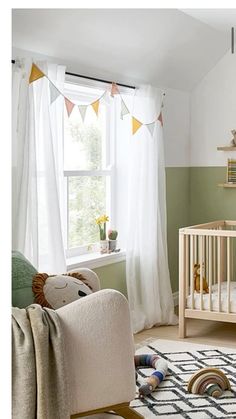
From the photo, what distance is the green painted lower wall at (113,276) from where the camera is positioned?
4.23 meters

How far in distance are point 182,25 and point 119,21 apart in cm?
67

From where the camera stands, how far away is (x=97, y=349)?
7.53 feet

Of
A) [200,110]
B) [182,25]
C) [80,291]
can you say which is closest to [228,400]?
[80,291]

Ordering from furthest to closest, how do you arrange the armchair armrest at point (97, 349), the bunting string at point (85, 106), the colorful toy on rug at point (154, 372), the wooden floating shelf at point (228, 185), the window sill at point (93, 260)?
the wooden floating shelf at point (228, 185)
the window sill at point (93, 260)
the bunting string at point (85, 106)
the colorful toy on rug at point (154, 372)
the armchair armrest at point (97, 349)

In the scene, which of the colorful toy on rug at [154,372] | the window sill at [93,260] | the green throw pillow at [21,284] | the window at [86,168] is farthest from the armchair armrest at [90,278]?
the window at [86,168]

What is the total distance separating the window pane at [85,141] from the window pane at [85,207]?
0.34 ft

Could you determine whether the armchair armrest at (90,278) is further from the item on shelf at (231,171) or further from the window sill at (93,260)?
the item on shelf at (231,171)

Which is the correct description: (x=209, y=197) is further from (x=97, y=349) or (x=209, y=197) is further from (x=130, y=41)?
(x=97, y=349)

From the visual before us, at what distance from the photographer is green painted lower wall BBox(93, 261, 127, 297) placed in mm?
4230

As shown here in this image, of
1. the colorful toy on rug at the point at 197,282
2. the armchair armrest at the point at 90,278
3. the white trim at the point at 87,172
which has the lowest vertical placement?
the colorful toy on rug at the point at 197,282

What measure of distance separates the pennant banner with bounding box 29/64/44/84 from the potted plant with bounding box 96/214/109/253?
4.22ft

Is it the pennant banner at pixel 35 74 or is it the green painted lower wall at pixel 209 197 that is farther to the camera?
the green painted lower wall at pixel 209 197
